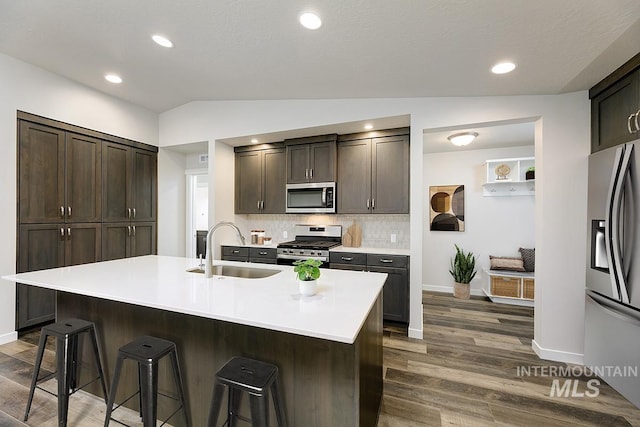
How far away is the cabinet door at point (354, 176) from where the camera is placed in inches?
145

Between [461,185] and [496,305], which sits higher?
[461,185]

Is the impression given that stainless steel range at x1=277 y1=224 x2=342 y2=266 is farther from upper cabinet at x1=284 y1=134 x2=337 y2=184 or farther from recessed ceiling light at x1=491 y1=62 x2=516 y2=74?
recessed ceiling light at x1=491 y1=62 x2=516 y2=74

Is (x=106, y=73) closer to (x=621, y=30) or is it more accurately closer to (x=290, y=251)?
(x=290, y=251)

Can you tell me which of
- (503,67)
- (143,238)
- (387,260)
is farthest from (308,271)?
(143,238)

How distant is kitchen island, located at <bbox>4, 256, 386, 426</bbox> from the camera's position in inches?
50.9

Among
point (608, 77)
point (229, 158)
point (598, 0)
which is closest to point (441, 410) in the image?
point (598, 0)

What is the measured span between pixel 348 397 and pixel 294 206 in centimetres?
291

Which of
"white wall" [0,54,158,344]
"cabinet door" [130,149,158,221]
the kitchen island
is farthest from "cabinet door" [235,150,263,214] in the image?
the kitchen island

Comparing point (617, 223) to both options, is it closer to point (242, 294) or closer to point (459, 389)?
point (459, 389)

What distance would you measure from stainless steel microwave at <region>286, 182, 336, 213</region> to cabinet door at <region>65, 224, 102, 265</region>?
256 cm

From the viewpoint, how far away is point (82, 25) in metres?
2.32

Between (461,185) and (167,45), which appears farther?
(461,185)

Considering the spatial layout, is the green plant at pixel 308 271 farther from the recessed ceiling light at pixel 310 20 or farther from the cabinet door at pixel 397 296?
the cabinet door at pixel 397 296

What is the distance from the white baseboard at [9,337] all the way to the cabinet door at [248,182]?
9.02 feet
